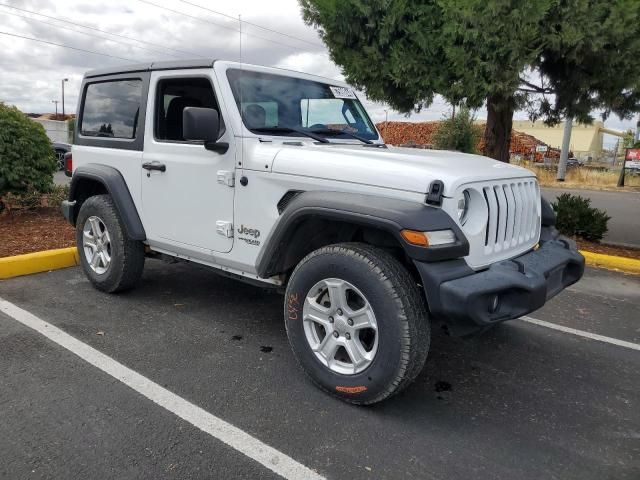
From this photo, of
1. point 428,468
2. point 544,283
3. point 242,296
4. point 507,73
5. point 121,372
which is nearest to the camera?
point 428,468

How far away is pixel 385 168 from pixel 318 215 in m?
0.45

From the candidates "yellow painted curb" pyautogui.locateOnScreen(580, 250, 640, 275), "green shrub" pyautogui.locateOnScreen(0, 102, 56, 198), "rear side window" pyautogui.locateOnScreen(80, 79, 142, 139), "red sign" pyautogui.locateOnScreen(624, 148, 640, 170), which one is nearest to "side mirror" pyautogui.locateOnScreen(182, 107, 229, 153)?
"rear side window" pyautogui.locateOnScreen(80, 79, 142, 139)

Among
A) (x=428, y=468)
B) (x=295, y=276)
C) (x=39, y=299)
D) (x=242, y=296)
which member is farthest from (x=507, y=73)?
(x=39, y=299)

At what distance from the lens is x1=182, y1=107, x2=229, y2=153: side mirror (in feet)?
10.6

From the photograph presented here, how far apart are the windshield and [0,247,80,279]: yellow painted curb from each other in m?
3.12

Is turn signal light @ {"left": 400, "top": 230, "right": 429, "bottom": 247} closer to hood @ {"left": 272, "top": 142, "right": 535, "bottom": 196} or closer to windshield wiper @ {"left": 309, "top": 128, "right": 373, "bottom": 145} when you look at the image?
hood @ {"left": 272, "top": 142, "right": 535, "bottom": 196}

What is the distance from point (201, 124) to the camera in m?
3.27

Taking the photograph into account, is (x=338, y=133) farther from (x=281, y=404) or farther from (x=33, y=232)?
(x=33, y=232)

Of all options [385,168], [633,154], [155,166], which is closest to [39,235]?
Result: [155,166]

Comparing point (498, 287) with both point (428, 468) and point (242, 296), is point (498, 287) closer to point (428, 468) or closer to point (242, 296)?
point (428, 468)

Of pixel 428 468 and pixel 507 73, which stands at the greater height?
pixel 507 73

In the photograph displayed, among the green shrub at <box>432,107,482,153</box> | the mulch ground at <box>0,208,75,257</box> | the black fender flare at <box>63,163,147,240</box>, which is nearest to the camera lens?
the black fender flare at <box>63,163,147,240</box>

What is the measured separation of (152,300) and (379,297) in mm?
2656

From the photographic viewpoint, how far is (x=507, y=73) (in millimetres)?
6125
